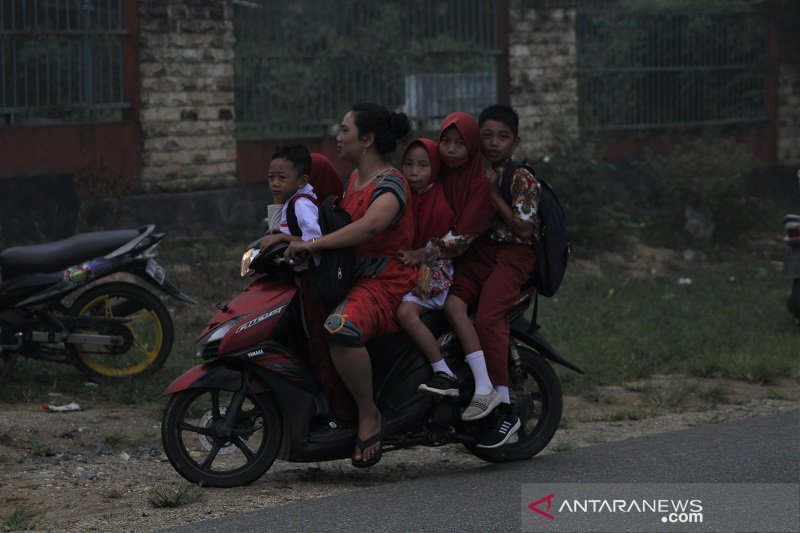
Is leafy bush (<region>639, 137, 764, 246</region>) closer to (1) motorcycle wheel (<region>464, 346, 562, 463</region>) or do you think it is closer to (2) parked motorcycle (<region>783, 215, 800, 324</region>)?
(2) parked motorcycle (<region>783, 215, 800, 324</region>)

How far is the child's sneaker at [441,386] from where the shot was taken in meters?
6.53

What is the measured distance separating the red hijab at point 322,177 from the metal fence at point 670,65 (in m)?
10.0

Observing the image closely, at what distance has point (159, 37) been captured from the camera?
1330 centimetres

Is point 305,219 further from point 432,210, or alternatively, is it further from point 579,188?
point 579,188

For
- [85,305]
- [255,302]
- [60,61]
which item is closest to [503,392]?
[255,302]

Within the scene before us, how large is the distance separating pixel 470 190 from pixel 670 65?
11356 millimetres

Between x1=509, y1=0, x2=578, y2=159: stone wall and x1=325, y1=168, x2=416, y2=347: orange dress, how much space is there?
9.31 m

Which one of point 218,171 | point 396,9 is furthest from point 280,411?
point 396,9

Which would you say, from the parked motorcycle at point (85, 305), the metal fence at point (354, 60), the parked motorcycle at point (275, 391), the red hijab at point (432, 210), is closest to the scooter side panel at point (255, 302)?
the parked motorcycle at point (275, 391)

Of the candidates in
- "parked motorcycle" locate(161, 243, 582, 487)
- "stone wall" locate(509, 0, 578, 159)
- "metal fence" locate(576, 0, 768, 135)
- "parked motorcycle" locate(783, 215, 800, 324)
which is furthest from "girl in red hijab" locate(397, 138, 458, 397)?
"metal fence" locate(576, 0, 768, 135)

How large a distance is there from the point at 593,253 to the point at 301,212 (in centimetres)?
922

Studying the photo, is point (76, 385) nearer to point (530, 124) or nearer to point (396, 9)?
point (396, 9)

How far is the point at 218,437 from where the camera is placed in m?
6.39

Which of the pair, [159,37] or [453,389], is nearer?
[453,389]
